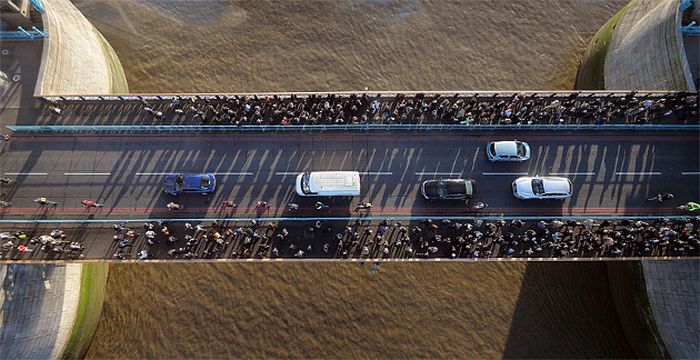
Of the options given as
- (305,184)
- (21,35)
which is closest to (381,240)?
(305,184)

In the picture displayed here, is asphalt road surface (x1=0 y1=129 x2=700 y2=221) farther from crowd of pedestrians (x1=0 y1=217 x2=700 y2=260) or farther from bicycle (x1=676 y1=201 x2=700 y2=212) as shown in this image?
crowd of pedestrians (x1=0 y1=217 x2=700 y2=260)

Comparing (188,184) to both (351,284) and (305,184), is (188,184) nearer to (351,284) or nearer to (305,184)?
(305,184)

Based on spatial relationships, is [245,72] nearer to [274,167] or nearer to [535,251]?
[274,167]

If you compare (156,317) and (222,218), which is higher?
(222,218)

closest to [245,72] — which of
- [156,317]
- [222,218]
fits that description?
[222,218]

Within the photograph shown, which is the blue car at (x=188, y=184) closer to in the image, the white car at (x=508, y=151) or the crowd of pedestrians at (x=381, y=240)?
the crowd of pedestrians at (x=381, y=240)

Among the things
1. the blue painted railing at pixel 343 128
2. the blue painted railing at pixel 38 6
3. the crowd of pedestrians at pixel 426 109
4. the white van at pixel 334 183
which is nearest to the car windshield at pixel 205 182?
the blue painted railing at pixel 343 128
